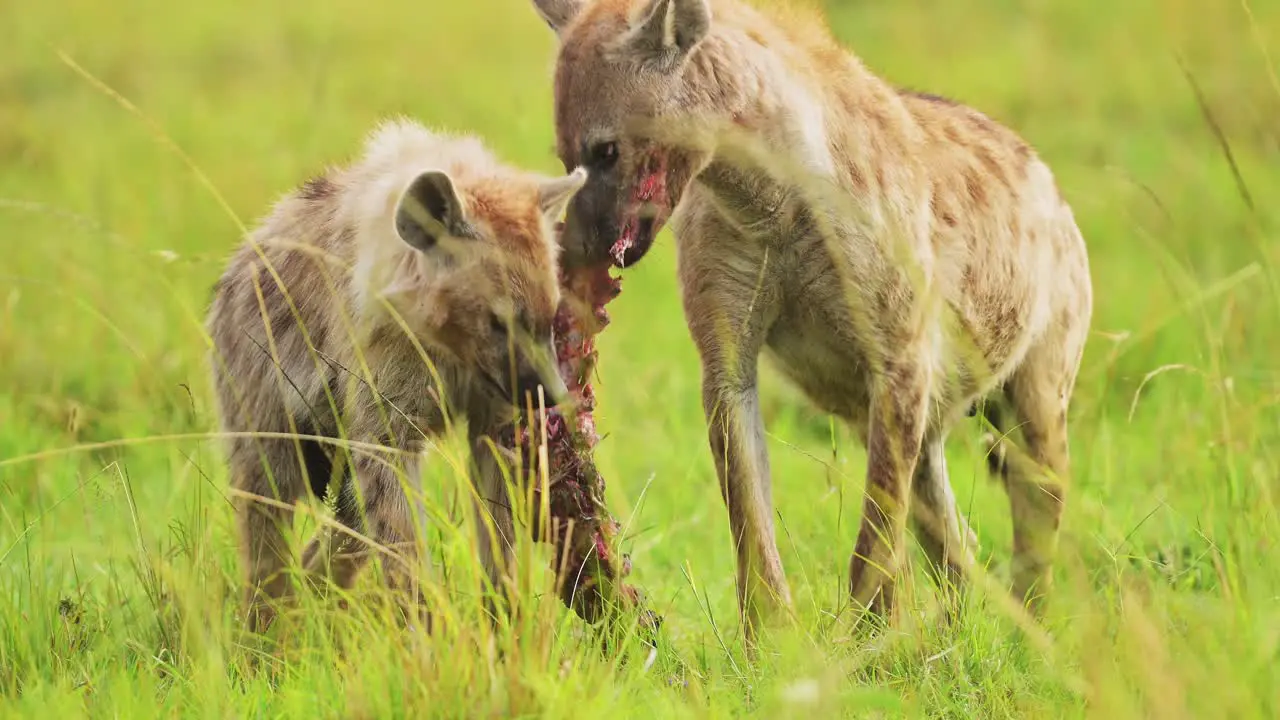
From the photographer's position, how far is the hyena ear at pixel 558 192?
10.6 ft

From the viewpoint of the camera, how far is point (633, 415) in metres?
5.89

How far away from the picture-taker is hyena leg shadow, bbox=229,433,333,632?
3.67 metres

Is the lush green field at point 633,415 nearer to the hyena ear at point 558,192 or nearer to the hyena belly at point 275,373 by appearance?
the hyena belly at point 275,373

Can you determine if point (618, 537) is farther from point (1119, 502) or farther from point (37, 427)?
point (37, 427)

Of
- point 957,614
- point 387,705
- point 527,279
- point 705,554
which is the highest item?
point 527,279

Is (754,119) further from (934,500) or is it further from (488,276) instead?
(934,500)

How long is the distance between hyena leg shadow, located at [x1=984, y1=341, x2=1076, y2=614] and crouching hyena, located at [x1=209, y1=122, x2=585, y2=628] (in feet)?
5.14

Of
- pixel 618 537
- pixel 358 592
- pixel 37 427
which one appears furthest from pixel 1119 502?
pixel 37 427

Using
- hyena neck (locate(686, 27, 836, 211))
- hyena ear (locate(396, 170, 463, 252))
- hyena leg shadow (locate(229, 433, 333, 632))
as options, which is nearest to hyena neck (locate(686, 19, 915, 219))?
hyena neck (locate(686, 27, 836, 211))

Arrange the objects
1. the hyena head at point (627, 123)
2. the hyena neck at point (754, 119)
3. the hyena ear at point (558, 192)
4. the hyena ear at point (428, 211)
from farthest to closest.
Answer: the hyena neck at point (754, 119)
the hyena head at point (627, 123)
the hyena ear at point (558, 192)
the hyena ear at point (428, 211)

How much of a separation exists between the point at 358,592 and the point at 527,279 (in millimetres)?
729

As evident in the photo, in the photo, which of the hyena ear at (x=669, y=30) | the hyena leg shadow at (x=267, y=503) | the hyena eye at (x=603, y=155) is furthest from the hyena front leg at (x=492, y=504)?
the hyena ear at (x=669, y=30)

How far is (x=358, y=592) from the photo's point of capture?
3.00 meters

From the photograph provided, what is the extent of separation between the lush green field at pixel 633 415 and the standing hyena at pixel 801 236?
0.56ft
